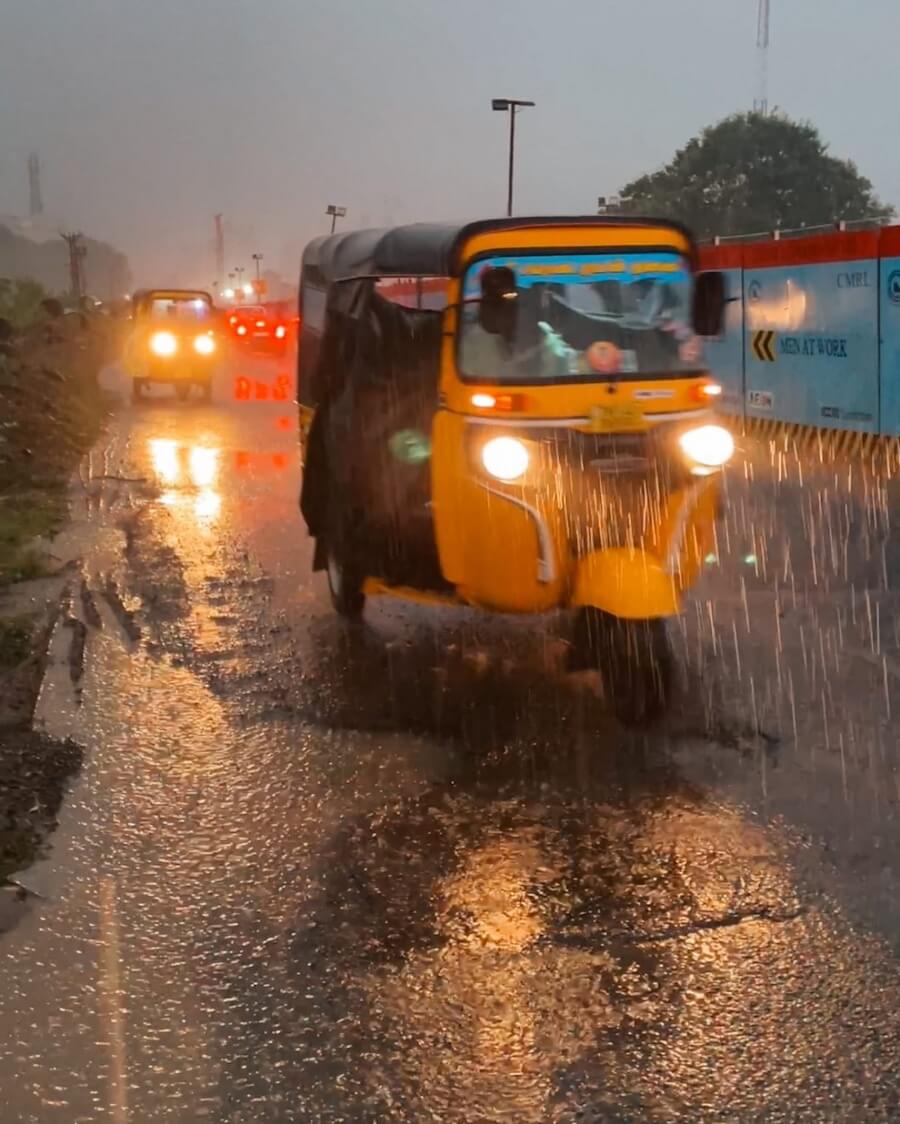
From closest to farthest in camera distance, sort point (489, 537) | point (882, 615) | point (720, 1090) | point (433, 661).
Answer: point (720, 1090), point (489, 537), point (433, 661), point (882, 615)

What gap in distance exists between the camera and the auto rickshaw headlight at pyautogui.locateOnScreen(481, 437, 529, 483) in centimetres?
678

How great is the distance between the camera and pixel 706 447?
7.05m

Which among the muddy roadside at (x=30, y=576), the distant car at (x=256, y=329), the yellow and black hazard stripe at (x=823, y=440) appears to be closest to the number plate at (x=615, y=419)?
the muddy roadside at (x=30, y=576)

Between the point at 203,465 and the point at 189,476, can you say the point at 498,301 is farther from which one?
the point at 203,465

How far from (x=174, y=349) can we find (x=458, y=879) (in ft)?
79.1

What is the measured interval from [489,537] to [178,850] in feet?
7.48

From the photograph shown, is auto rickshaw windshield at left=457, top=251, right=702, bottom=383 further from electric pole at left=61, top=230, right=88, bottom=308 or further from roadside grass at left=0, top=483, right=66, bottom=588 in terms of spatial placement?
electric pole at left=61, top=230, right=88, bottom=308

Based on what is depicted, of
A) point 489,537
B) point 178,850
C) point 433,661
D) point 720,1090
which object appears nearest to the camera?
point 720,1090

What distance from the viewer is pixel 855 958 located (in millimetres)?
4484

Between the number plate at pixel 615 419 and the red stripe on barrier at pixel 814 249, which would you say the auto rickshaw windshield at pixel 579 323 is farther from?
the red stripe on barrier at pixel 814 249

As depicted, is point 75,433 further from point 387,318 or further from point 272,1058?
point 272,1058

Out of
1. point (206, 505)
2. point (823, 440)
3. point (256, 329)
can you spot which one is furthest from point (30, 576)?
point (256, 329)

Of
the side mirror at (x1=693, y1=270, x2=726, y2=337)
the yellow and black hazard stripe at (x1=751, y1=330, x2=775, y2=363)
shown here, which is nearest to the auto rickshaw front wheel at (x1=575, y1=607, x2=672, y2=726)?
the side mirror at (x1=693, y1=270, x2=726, y2=337)

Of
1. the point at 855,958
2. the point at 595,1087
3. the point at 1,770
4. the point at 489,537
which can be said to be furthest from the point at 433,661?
the point at 595,1087
